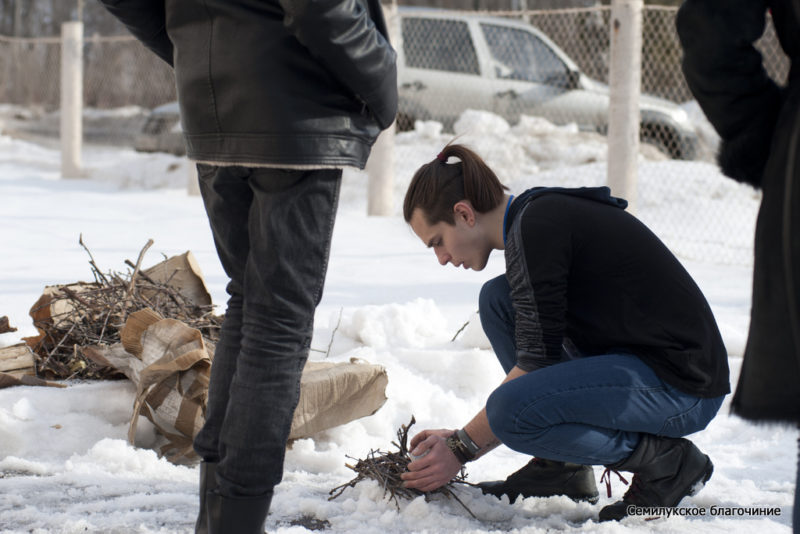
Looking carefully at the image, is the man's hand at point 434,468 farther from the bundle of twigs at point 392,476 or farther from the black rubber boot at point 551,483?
the black rubber boot at point 551,483

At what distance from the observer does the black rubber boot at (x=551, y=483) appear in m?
2.46

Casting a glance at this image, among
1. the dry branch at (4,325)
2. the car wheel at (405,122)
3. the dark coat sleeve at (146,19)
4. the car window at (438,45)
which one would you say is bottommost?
the dry branch at (4,325)

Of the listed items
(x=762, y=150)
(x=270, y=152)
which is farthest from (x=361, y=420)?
(x=762, y=150)

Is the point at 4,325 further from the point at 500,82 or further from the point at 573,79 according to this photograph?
the point at 573,79

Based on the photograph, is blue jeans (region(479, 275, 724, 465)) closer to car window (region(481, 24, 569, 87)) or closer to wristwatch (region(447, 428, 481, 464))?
wristwatch (region(447, 428, 481, 464))

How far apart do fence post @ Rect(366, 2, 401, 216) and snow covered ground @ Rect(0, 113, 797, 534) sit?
0.72 feet

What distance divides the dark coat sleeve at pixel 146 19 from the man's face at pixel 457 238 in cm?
76

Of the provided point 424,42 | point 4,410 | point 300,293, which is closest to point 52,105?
A: point 424,42

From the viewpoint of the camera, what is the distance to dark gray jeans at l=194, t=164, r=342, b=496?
1.83 m

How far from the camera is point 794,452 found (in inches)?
117

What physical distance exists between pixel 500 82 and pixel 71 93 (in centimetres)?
511

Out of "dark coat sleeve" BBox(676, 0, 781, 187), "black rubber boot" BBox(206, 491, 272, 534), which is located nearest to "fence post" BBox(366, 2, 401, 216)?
"black rubber boot" BBox(206, 491, 272, 534)

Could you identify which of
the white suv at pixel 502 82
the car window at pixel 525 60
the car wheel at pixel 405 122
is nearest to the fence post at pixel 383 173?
the white suv at pixel 502 82

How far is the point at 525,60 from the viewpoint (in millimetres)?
8961
